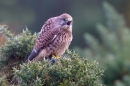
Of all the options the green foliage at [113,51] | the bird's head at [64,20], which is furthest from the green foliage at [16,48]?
the green foliage at [113,51]

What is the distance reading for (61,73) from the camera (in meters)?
→ 4.54

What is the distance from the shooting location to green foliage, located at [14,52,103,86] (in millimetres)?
4531

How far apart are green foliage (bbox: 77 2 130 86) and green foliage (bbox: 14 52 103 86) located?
17.5ft

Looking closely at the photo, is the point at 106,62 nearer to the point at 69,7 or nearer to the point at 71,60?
the point at 71,60

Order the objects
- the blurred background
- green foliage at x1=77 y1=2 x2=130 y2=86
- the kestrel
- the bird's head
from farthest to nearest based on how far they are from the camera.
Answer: the blurred background → green foliage at x1=77 y1=2 x2=130 y2=86 → the bird's head → the kestrel

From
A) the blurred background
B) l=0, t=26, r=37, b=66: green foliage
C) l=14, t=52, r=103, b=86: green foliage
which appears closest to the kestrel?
l=0, t=26, r=37, b=66: green foliage

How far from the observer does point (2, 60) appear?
18.3ft

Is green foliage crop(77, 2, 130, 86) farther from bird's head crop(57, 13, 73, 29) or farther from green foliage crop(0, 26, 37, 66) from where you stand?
green foliage crop(0, 26, 37, 66)

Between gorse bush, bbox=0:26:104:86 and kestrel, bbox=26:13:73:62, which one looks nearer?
gorse bush, bbox=0:26:104:86

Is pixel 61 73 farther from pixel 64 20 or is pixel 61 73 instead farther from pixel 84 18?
pixel 84 18

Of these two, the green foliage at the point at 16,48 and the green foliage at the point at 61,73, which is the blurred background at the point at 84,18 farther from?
the green foliage at the point at 61,73

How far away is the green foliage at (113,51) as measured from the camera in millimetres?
10641

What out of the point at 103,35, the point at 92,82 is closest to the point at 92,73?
the point at 92,82

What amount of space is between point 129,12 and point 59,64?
19.8m
